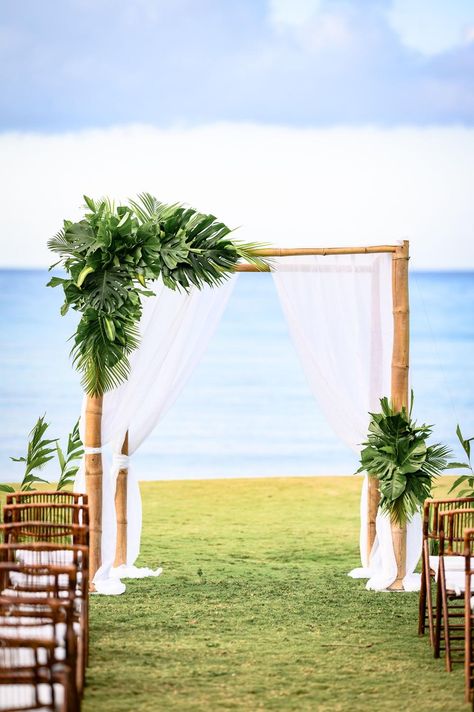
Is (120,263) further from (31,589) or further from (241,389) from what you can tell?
(241,389)

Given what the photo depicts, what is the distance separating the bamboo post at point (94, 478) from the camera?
24.1 feet

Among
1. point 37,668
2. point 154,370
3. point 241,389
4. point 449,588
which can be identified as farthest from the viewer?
point 241,389

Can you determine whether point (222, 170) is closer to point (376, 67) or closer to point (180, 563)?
point (376, 67)

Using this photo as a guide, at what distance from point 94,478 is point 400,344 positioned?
2077mm

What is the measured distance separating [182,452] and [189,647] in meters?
13.0

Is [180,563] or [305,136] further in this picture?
[305,136]

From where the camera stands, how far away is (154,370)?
A: 7773 millimetres

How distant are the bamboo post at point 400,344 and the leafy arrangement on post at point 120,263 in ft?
3.55

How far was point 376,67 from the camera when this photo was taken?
54.0 ft

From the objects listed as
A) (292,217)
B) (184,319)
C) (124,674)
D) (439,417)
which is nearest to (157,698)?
(124,674)

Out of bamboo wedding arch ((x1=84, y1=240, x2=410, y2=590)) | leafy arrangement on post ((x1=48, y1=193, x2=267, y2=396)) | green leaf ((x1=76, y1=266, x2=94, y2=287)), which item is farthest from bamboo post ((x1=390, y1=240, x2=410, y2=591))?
green leaf ((x1=76, y1=266, x2=94, y2=287))

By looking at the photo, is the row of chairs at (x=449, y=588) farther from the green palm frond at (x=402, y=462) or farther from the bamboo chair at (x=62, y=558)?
the bamboo chair at (x=62, y=558)

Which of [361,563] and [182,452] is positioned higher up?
[182,452]

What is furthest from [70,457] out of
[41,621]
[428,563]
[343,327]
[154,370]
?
[41,621]
